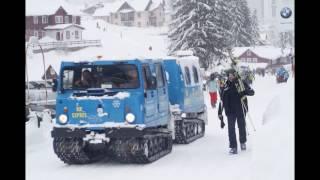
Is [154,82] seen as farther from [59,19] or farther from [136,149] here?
[59,19]

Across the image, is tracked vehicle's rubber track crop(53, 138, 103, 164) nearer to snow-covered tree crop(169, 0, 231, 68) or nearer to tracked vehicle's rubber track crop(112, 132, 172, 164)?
tracked vehicle's rubber track crop(112, 132, 172, 164)

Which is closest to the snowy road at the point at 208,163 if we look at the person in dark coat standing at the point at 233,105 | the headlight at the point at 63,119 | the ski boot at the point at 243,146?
the ski boot at the point at 243,146

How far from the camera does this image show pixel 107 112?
1193 centimetres

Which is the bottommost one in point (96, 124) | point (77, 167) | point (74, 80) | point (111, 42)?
point (77, 167)

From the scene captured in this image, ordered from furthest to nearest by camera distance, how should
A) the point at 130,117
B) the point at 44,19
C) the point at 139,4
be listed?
the point at 139,4, the point at 44,19, the point at 130,117

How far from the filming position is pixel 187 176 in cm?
1039

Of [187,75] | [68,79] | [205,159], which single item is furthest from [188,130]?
[68,79]

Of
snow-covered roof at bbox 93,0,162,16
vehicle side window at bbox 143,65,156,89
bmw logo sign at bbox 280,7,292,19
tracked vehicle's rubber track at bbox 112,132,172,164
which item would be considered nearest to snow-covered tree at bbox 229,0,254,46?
snow-covered roof at bbox 93,0,162,16

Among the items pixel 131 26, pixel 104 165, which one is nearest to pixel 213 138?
pixel 104 165

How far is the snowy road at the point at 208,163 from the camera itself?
8672 mm

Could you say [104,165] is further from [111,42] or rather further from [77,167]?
[111,42]

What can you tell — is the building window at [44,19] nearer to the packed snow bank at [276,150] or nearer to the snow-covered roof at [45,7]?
the snow-covered roof at [45,7]

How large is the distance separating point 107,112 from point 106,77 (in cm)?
79
